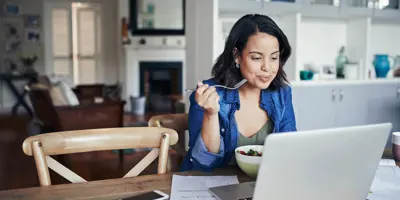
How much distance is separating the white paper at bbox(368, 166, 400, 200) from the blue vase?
2956 millimetres

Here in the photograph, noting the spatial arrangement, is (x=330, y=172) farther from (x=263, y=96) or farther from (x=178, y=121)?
(x=178, y=121)

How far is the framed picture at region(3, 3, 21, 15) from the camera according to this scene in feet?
25.6

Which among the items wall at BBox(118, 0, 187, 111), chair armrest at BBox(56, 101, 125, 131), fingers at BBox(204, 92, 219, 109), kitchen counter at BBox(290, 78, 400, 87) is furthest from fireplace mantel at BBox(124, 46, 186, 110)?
fingers at BBox(204, 92, 219, 109)

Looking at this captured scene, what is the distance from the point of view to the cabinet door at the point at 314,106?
346 cm

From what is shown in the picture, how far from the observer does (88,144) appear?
1.30 meters

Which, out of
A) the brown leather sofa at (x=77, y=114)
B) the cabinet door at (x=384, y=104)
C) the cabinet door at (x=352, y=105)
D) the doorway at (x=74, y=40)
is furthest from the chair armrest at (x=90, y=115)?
the doorway at (x=74, y=40)

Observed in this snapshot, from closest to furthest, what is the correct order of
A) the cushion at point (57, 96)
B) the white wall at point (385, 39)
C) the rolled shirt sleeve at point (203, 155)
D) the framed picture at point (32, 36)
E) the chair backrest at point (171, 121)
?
the rolled shirt sleeve at point (203, 155) → the chair backrest at point (171, 121) → the cushion at point (57, 96) → the white wall at point (385, 39) → the framed picture at point (32, 36)

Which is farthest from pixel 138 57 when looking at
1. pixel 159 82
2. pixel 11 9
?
pixel 11 9

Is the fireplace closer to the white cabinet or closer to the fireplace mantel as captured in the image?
the fireplace mantel

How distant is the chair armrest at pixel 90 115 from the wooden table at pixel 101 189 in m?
2.61

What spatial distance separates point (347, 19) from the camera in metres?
4.12

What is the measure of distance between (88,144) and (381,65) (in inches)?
135

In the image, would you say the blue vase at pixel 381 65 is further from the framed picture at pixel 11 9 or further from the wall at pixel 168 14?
the framed picture at pixel 11 9

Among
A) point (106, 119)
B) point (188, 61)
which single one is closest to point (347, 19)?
point (188, 61)
